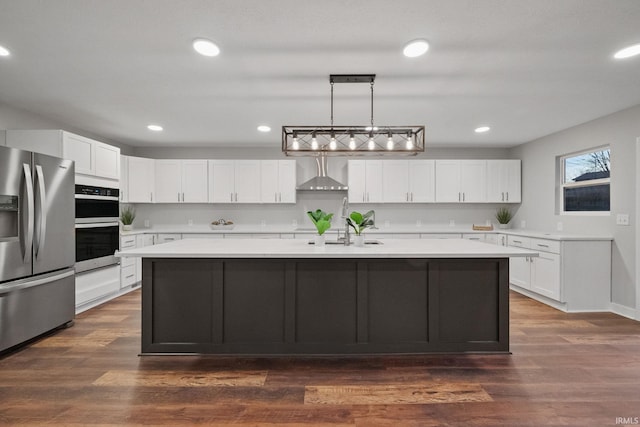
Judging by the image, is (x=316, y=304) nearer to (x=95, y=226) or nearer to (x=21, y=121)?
(x=95, y=226)

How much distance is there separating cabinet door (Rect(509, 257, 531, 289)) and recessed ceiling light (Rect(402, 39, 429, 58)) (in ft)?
11.9

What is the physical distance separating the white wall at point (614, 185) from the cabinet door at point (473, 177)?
0.88 metres

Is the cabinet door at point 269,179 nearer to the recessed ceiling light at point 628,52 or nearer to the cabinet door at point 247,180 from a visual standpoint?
the cabinet door at point 247,180

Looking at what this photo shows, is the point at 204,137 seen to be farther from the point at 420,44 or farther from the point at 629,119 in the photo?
the point at 629,119

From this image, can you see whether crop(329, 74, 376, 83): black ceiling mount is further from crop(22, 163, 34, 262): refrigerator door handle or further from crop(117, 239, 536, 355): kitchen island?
crop(22, 163, 34, 262): refrigerator door handle

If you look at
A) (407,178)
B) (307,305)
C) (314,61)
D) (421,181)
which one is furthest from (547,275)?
(314,61)

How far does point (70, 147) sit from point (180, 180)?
81.9 inches

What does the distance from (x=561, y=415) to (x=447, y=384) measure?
25.6 inches

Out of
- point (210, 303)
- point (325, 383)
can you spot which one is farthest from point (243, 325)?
point (325, 383)

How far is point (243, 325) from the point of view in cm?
273

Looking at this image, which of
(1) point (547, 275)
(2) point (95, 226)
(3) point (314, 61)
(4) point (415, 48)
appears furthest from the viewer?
(1) point (547, 275)

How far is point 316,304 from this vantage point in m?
2.73

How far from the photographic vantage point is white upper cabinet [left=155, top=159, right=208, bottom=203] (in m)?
5.70

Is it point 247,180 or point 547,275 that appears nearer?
point 547,275
